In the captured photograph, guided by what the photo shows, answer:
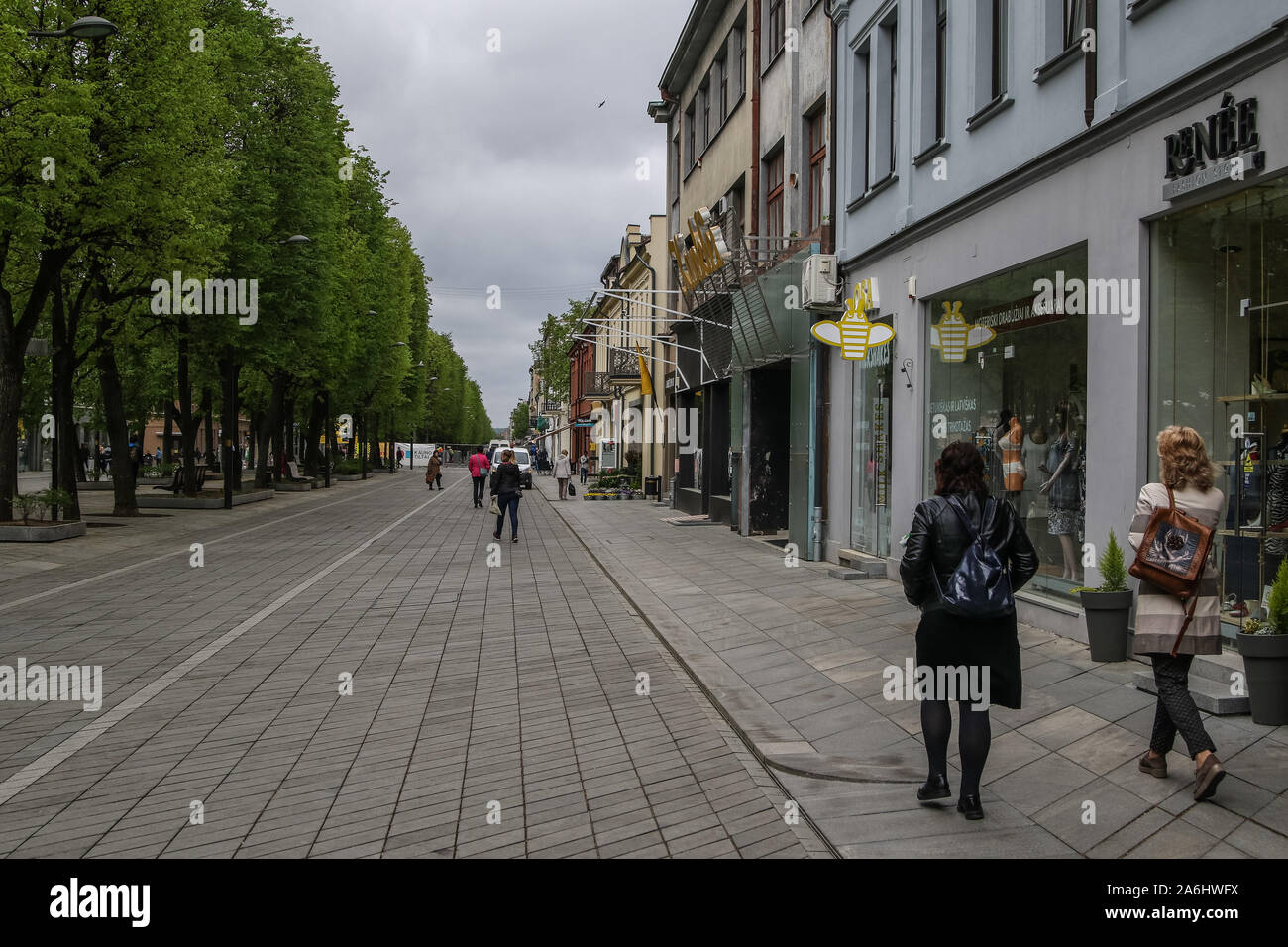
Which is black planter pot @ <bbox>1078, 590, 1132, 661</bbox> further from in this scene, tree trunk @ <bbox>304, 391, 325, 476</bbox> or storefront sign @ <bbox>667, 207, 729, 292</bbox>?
tree trunk @ <bbox>304, 391, 325, 476</bbox>

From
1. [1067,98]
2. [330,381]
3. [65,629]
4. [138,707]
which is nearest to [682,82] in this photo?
[330,381]

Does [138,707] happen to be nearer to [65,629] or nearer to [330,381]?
[65,629]

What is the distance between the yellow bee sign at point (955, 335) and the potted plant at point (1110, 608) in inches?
149

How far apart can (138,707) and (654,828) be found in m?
3.96

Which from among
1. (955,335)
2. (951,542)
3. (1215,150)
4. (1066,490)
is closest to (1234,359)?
(1215,150)

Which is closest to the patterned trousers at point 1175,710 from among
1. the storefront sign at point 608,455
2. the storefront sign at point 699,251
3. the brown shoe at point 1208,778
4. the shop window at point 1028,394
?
the brown shoe at point 1208,778

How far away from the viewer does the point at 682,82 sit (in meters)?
29.8

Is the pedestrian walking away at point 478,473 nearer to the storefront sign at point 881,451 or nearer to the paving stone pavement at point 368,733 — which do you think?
the paving stone pavement at point 368,733

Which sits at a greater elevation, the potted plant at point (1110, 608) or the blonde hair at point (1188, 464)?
the blonde hair at point (1188, 464)

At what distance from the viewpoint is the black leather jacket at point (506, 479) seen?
2006cm

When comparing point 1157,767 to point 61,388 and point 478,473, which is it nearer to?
point 61,388

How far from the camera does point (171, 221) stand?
64.3 feet

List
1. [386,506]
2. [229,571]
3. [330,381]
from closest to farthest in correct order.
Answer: [229,571] < [386,506] < [330,381]
